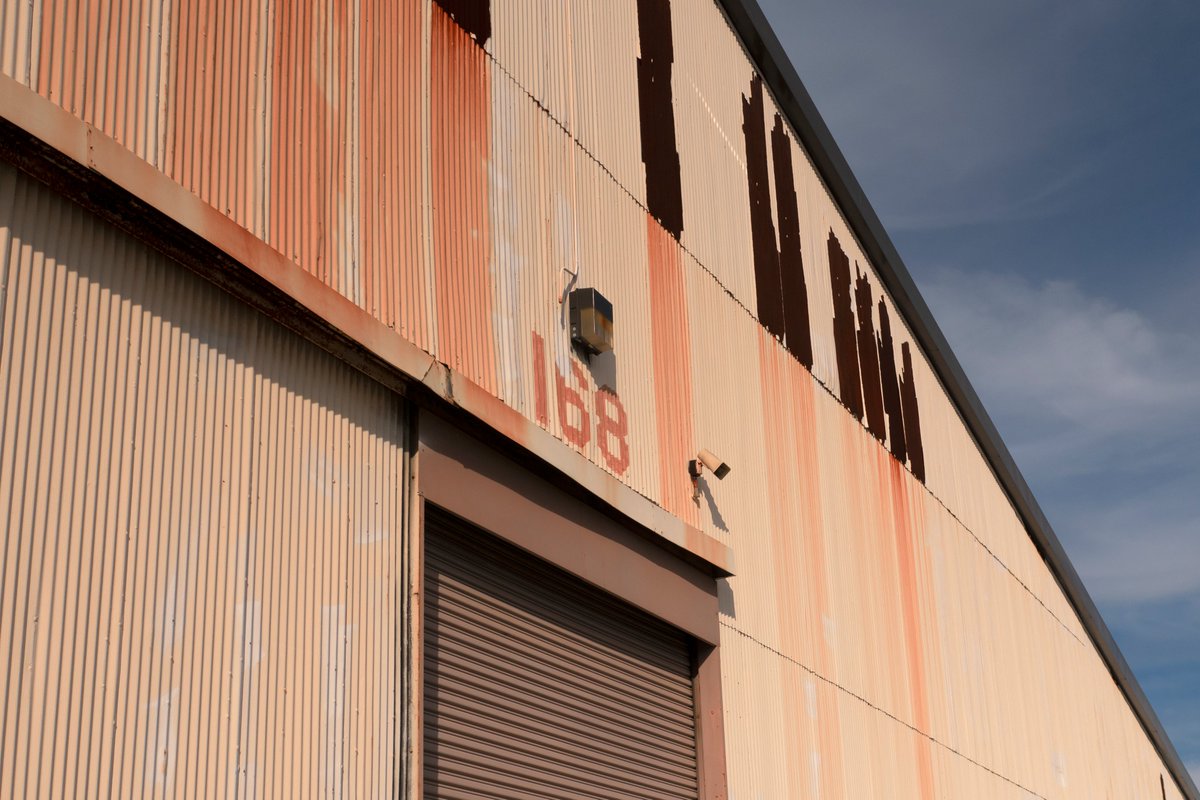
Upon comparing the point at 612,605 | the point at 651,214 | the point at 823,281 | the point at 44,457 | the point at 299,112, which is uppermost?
the point at 823,281

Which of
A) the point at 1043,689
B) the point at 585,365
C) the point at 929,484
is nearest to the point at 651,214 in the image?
the point at 585,365

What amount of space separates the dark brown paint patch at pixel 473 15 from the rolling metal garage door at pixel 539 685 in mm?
3355

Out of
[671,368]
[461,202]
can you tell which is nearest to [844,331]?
[671,368]

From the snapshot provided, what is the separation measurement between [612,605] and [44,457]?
17.5ft

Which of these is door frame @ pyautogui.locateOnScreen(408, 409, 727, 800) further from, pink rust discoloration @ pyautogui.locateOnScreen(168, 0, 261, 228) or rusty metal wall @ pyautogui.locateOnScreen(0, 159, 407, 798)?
pink rust discoloration @ pyautogui.locateOnScreen(168, 0, 261, 228)

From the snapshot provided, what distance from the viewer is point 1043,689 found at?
25406 millimetres

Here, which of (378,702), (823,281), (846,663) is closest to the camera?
(378,702)

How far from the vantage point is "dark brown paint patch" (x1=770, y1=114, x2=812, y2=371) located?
15859mm

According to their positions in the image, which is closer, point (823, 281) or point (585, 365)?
point (585, 365)

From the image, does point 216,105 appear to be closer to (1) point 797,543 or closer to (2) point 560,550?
(2) point 560,550

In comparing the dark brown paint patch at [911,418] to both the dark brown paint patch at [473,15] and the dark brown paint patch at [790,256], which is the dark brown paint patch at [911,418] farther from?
the dark brown paint patch at [473,15]

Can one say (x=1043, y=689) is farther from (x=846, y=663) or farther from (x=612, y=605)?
(x=612, y=605)

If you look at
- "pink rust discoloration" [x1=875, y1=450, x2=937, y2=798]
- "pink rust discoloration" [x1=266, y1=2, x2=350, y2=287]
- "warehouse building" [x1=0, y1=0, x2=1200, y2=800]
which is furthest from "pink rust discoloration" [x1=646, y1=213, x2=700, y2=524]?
"pink rust discoloration" [x1=875, y1=450, x2=937, y2=798]

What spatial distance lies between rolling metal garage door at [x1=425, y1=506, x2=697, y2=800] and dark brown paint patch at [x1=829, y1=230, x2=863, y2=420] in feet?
22.8
